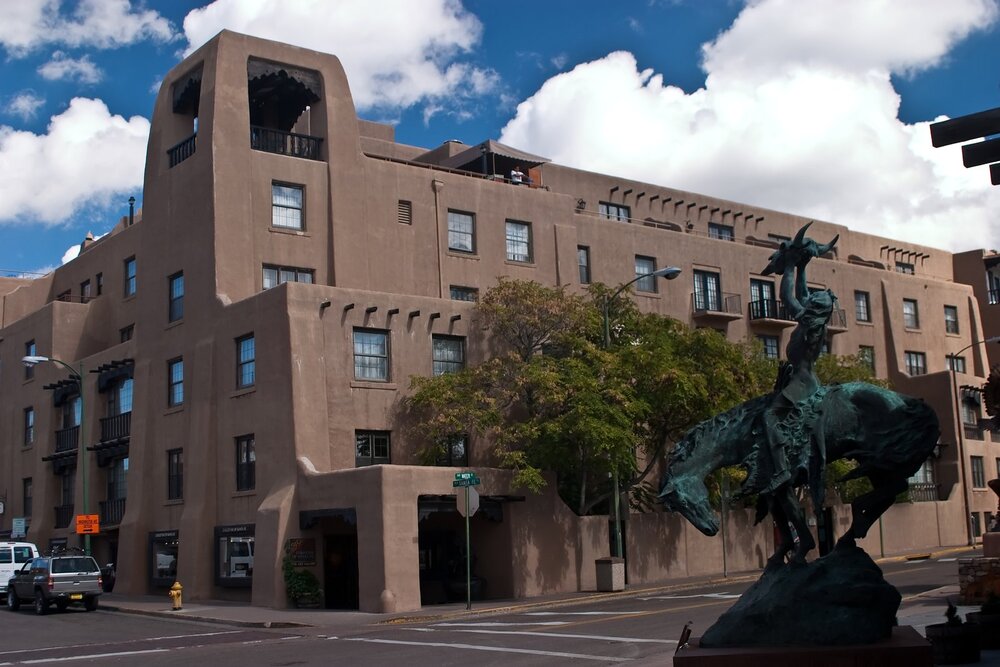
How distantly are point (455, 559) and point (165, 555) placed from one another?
1096cm

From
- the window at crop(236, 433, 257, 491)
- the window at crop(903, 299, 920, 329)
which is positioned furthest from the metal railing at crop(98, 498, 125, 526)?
the window at crop(903, 299, 920, 329)

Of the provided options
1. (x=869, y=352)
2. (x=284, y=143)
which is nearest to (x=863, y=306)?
(x=869, y=352)

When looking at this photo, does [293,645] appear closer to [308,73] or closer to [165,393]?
[165,393]

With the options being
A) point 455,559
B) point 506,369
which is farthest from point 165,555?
point 506,369

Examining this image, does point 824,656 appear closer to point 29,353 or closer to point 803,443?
point 803,443

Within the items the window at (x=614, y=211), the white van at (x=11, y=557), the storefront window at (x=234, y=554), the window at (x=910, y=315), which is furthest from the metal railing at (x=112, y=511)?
the window at (x=910, y=315)

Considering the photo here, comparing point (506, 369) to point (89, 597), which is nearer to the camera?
point (89, 597)

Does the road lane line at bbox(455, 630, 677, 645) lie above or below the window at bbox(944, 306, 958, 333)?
below

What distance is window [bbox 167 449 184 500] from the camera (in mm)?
38938

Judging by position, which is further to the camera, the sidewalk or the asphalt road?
the sidewalk

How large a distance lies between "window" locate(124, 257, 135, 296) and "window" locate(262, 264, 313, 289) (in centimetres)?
985

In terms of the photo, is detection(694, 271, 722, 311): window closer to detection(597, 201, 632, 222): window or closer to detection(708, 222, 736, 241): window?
detection(597, 201, 632, 222): window

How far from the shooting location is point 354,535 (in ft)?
113

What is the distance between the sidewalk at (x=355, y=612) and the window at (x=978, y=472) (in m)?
23.5
